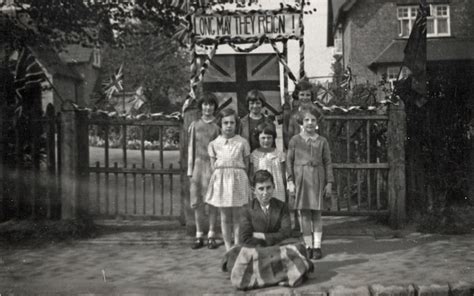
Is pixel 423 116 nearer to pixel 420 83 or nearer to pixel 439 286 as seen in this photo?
pixel 420 83

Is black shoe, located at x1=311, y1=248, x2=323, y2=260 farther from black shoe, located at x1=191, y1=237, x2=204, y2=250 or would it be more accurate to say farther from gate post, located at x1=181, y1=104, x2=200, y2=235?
gate post, located at x1=181, y1=104, x2=200, y2=235

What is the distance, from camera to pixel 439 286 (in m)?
4.45

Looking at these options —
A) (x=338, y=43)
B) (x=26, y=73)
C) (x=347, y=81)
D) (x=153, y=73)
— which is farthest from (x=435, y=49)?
(x=26, y=73)

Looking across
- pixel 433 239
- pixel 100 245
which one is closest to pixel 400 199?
pixel 433 239

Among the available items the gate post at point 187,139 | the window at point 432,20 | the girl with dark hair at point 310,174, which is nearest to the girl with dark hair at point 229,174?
A: the girl with dark hair at point 310,174

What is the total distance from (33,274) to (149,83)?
2679 centimetres

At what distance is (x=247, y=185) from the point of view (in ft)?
19.6

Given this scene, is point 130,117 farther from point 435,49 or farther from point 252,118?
point 435,49

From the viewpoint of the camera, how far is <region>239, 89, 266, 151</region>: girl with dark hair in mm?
6329

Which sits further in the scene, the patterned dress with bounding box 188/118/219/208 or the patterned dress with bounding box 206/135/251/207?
the patterned dress with bounding box 188/118/219/208

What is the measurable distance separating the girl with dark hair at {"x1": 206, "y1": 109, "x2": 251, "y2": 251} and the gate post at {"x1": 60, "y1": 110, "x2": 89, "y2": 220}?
222 cm

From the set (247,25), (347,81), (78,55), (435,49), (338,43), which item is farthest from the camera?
(78,55)

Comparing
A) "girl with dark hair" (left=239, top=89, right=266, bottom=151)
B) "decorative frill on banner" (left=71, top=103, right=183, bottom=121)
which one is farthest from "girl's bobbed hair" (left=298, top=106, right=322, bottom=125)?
"decorative frill on banner" (left=71, top=103, right=183, bottom=121)

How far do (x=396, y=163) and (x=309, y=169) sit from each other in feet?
6.41
